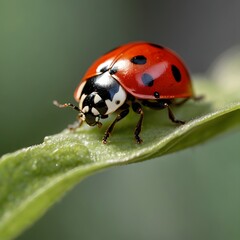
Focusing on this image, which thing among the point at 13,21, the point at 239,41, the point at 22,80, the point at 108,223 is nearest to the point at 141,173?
the point at 108,223

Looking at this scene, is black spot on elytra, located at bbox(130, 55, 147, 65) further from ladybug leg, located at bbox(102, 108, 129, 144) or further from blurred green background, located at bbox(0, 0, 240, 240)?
blurred green background, located at bbox(0, 0, 240, 240)

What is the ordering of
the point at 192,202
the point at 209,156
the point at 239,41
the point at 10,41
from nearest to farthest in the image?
the point at 192,202
the point at 209,156
the point at 10,41
the point at 239,41

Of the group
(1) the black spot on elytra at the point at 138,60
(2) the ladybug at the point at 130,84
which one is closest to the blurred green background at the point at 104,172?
(2) the ladybug at the point at 130,84

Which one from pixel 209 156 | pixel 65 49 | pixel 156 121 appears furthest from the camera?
pixel 65 49

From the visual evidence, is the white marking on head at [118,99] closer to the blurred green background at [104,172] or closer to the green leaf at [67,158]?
the green leaf at [67,158]

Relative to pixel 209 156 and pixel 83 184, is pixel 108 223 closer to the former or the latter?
pixel 83 184

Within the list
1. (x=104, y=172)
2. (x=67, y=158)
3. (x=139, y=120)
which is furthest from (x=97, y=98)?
(x=104, y=172)

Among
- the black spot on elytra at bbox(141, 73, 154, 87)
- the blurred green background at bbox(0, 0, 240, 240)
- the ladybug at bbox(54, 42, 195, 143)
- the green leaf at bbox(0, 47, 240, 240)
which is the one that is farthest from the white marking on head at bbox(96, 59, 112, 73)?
the blurred green background at bbox(0, 0, 240, 240)
